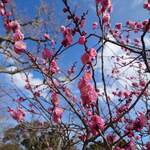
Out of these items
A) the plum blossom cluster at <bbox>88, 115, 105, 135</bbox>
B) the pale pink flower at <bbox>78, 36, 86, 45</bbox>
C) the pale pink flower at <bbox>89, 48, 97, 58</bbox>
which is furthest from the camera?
the pale pink flower at <bbox>78, 36, 86, 45</bbox>

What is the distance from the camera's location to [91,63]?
2.82 meters

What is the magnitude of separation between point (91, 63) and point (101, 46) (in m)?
0.25

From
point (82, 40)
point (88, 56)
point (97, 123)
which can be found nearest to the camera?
point (97, 123)

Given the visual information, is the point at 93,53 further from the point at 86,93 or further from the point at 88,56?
the point at 86,93

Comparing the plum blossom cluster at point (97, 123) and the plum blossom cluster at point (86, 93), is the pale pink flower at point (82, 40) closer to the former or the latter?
the plum blossom cluster at point (86, 93)

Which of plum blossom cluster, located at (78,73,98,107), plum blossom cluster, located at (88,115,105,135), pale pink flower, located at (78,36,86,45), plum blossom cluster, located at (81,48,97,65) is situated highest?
pale pink flower, located at (78,36,86,45)

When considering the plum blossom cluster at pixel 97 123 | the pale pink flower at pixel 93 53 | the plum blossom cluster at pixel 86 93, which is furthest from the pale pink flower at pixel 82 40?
the plum blossom cluster at pixel 97 123

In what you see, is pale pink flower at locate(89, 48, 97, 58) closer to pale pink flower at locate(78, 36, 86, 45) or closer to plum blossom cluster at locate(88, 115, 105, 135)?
pale pink flower at locate(78, 36, 86, 45)

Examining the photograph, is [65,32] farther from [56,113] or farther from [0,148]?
[0,148]

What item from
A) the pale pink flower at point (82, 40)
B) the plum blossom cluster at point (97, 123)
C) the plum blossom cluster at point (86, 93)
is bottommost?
the plum blossom cluster at point (97, 123)

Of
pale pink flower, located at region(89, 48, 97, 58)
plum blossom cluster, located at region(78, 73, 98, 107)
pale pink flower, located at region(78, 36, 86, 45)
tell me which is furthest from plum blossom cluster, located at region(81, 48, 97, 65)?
plum blossom cluster, located at region(78, 73, 98, 107)

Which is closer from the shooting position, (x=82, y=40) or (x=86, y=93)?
(x=86, y=93)

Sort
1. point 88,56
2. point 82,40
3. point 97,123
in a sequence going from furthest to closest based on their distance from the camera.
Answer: point 82,40, point 88,56, point 97,123

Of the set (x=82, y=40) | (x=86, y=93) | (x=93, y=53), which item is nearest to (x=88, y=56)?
(x=93, y=53)
